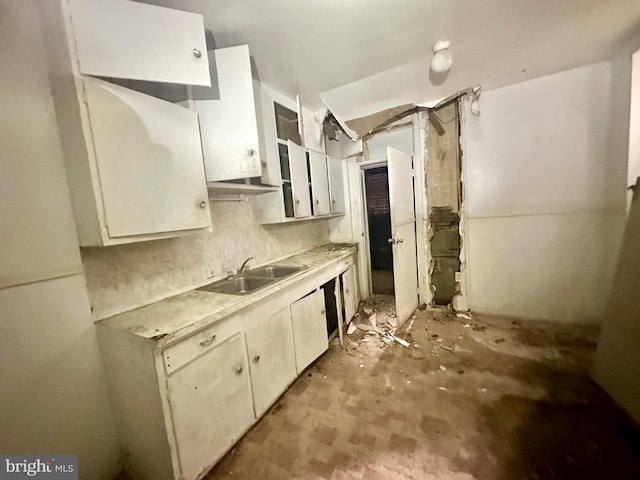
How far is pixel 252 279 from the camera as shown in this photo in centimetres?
209

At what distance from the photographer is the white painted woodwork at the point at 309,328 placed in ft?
6.20

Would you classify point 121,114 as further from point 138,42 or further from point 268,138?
point 268,138

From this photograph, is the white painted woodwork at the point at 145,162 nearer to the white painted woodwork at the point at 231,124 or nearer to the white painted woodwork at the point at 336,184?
the white painted woodwork at the point at 231,124

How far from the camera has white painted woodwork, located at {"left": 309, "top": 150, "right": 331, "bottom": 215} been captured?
8.50 ft

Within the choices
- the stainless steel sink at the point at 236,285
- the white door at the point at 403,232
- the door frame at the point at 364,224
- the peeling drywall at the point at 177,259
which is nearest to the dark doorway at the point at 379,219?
the door frame at the point at 364,224

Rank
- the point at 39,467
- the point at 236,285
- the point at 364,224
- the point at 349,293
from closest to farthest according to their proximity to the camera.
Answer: the point at 39,467
the point at 236,285
the point at 349,293
the point at 364,224

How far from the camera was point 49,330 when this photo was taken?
3.67ft

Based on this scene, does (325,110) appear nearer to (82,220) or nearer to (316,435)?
(82,220)

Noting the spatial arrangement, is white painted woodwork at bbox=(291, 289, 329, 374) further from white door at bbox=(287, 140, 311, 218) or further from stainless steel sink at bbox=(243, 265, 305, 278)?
white door at bbox=(287, 140, 311, 218)

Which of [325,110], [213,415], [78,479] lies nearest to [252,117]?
[325,110]

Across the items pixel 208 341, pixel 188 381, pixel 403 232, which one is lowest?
pixel 188 381

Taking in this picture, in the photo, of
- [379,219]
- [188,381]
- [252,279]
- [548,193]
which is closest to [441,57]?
[548,193]

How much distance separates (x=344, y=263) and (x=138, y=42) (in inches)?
87.3

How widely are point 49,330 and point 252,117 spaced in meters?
1.51
